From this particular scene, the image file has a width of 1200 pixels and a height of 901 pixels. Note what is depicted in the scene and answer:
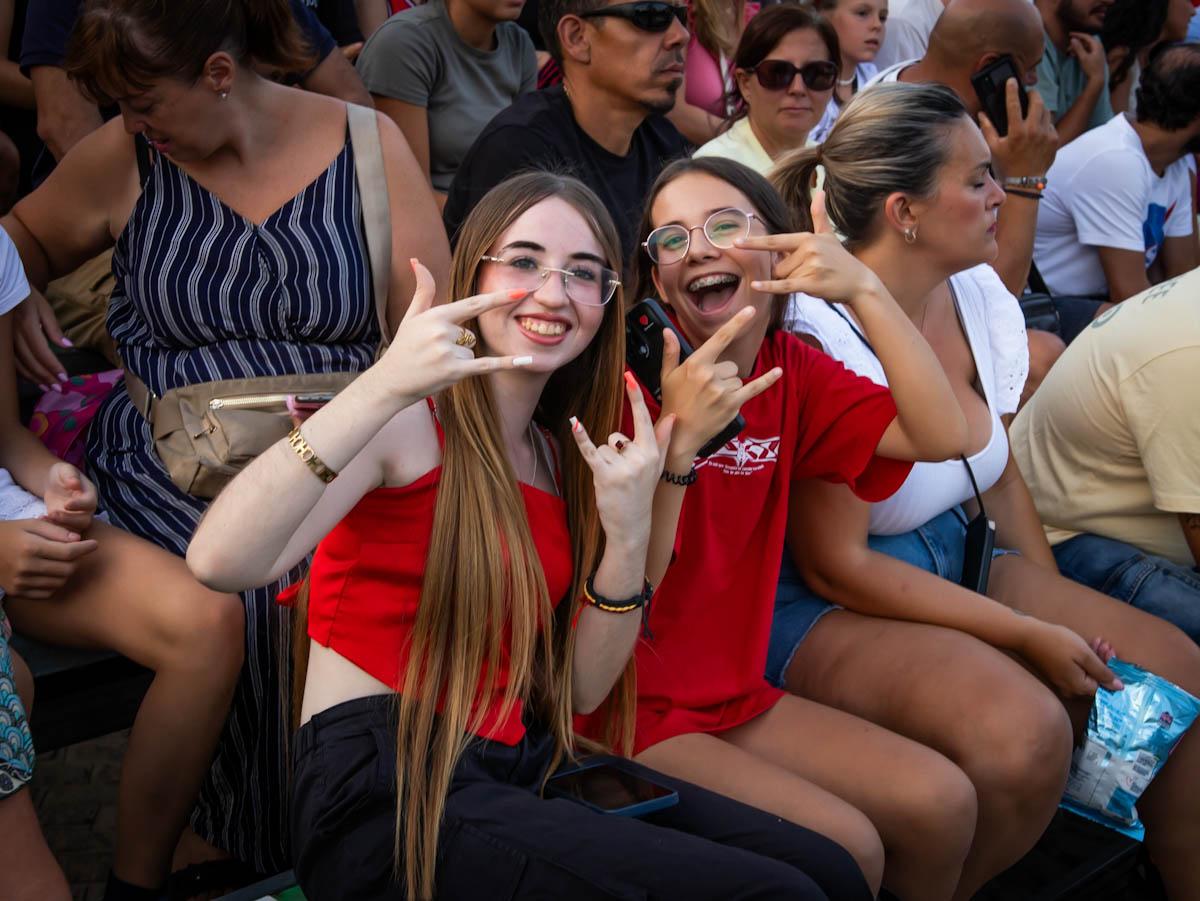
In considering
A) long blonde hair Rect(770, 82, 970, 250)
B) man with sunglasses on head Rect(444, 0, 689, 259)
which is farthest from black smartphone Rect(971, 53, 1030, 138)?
long blonde hair Rect(770, 82, 970, 250)

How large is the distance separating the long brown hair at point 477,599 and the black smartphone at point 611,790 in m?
0.06

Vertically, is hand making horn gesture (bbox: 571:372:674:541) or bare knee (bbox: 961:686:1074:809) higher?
hand making horn gesture (bbox: 571:372:674:541)

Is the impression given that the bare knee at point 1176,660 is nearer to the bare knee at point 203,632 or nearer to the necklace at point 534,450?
the necklace at point 534,450

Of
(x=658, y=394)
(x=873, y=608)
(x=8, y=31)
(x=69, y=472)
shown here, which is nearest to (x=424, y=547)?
(x=658, y=394)

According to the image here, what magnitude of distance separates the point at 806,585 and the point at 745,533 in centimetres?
40

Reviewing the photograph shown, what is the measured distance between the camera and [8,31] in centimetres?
358

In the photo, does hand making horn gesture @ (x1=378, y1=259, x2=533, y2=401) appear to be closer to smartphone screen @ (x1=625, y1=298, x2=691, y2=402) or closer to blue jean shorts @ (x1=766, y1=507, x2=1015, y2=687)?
smartphone screen @ (x1=625, y1=298, x2=691, y2=402)

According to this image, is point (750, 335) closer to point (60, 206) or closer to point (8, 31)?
point (60, 206)

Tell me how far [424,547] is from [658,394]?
1.77 feet

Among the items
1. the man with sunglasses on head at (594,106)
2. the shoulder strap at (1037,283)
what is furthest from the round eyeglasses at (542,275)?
the shoulder strap at (1037,283)

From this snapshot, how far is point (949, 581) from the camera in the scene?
8.89 ft

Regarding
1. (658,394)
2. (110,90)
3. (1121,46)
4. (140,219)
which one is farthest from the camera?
(1121,46)

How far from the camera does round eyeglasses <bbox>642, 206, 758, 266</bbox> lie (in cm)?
230

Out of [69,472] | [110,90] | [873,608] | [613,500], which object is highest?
[110,90]
